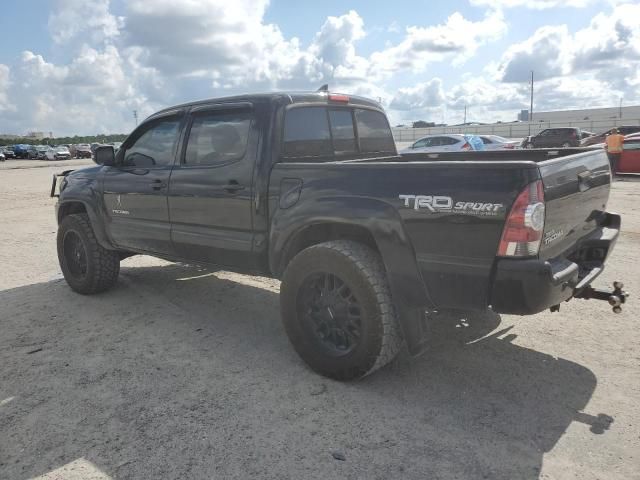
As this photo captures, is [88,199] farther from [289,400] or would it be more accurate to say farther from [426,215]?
[426,215]

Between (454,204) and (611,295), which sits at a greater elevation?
(454,204)

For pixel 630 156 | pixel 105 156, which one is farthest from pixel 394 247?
pixel 630 156

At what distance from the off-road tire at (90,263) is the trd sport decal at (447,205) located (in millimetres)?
3745

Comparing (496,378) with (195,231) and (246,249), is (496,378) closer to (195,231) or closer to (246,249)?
(246,249)

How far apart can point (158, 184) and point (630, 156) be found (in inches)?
639

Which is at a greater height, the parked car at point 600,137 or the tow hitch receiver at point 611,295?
the parked car at point 600,137

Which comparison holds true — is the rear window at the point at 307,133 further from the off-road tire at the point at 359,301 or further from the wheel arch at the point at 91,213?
the wheel arch at the point at 91,213

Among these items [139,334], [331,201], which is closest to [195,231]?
[139,334]

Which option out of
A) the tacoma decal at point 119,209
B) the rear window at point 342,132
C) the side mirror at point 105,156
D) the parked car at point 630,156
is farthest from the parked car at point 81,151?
the rear window at point 342,132

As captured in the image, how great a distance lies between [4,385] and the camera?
367 centimetres

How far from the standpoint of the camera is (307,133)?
4195mm

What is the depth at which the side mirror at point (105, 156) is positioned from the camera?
5221mm

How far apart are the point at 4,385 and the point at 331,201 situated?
2597 mm

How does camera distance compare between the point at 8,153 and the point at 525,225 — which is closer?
the point at 525,225
